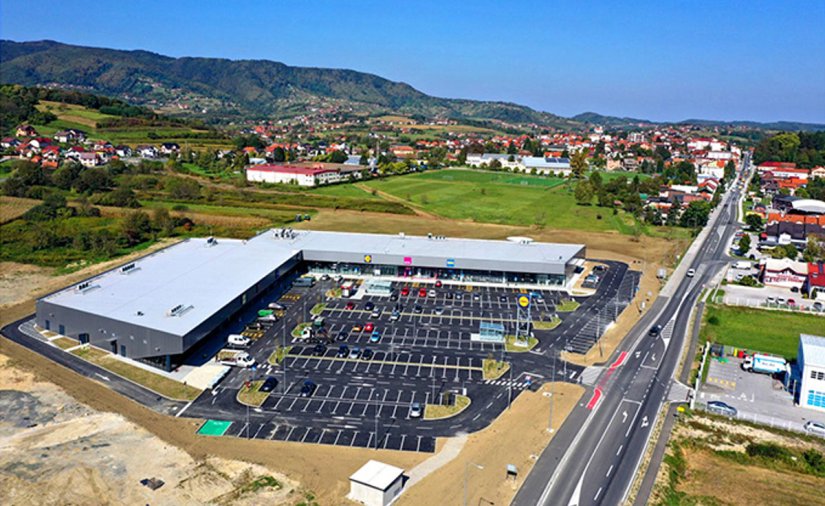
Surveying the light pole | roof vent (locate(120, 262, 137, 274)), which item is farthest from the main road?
roof vent (locate(120, 262, 137, 274))

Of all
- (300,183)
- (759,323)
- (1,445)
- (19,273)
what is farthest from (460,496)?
(300,183)

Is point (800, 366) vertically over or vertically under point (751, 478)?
over

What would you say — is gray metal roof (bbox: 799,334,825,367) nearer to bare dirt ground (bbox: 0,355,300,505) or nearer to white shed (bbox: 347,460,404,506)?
white shed (bbox: 347,460,404,506)

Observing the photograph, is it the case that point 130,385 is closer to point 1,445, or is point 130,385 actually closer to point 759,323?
point 1,445

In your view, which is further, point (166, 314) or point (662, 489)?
point (166, 314)

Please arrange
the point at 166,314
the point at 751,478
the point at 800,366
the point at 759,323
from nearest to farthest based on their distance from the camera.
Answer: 1. the point at 751,478
2. the point at 800,366
3. the point at 166,314
4. the point at 759,323

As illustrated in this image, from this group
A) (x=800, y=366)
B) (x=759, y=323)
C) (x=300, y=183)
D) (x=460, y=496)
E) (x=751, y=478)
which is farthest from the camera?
(x=300, y=183)

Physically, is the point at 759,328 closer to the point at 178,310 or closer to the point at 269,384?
the point at 269,384
